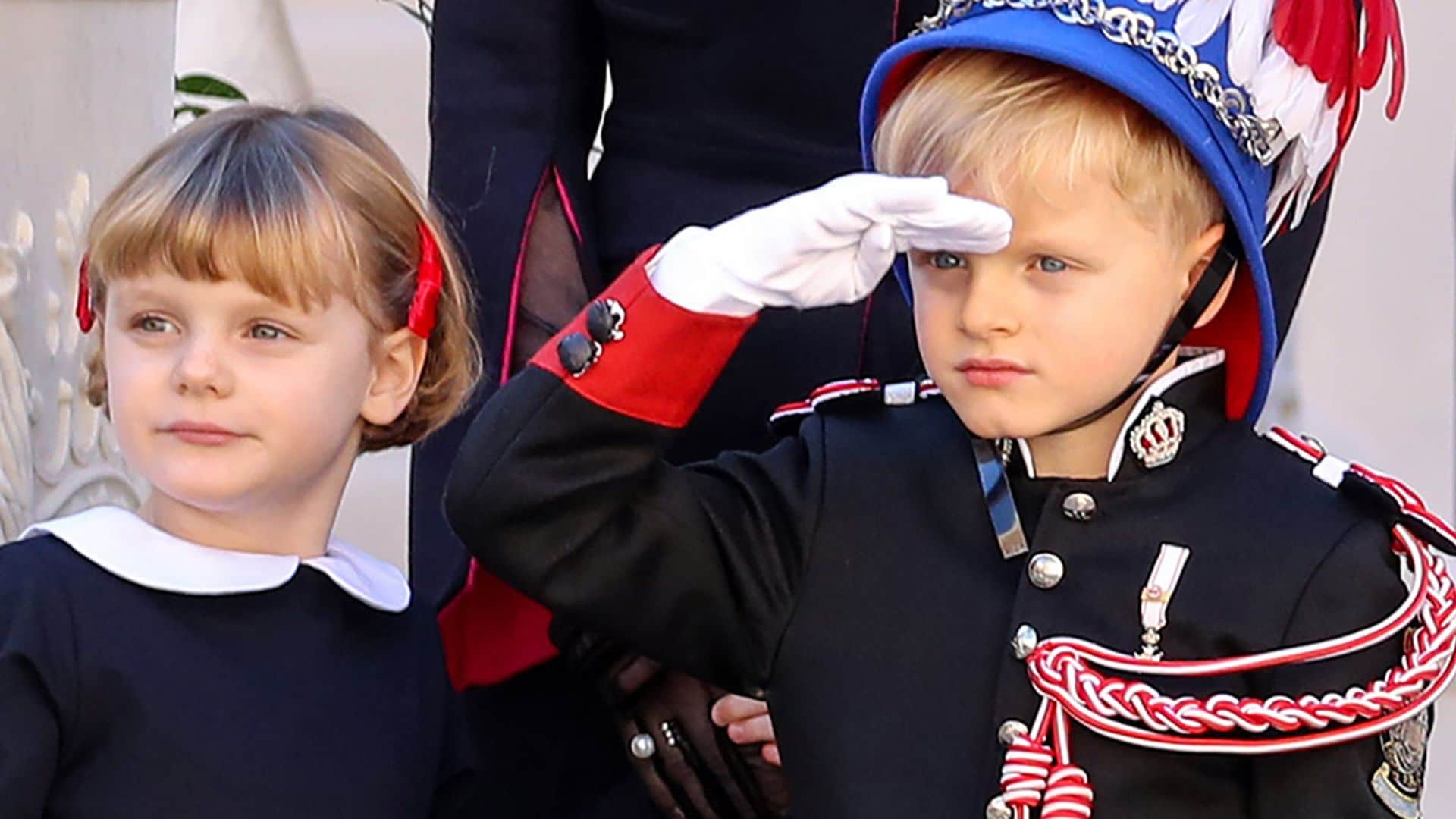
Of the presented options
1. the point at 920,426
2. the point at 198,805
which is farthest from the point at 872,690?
the point at 198,805

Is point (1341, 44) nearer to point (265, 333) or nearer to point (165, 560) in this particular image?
point (265, 333)

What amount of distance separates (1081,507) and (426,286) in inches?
22.5

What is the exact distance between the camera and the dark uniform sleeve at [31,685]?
5.49 feet

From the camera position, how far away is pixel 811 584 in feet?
6.11

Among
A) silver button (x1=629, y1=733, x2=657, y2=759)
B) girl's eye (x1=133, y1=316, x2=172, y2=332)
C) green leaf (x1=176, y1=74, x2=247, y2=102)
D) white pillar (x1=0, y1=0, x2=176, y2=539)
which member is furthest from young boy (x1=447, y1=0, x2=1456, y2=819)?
green leaf (x1=176, y1=74, x2=247, y2=102)

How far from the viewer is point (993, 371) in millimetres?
1742

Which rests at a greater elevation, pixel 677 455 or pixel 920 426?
pixel 920 426

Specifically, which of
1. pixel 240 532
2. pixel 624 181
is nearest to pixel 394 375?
pixel 240 532

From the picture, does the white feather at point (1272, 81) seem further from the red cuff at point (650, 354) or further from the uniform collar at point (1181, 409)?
the red cuff at point (650, 354)

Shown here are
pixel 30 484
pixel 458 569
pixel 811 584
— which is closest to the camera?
pixel 811 584

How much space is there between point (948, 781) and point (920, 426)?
30cm

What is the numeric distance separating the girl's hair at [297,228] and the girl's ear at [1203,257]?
2.04ft

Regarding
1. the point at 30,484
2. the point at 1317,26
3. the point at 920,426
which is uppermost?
the point at 1317,26

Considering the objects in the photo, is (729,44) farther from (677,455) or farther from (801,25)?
(677,455)
